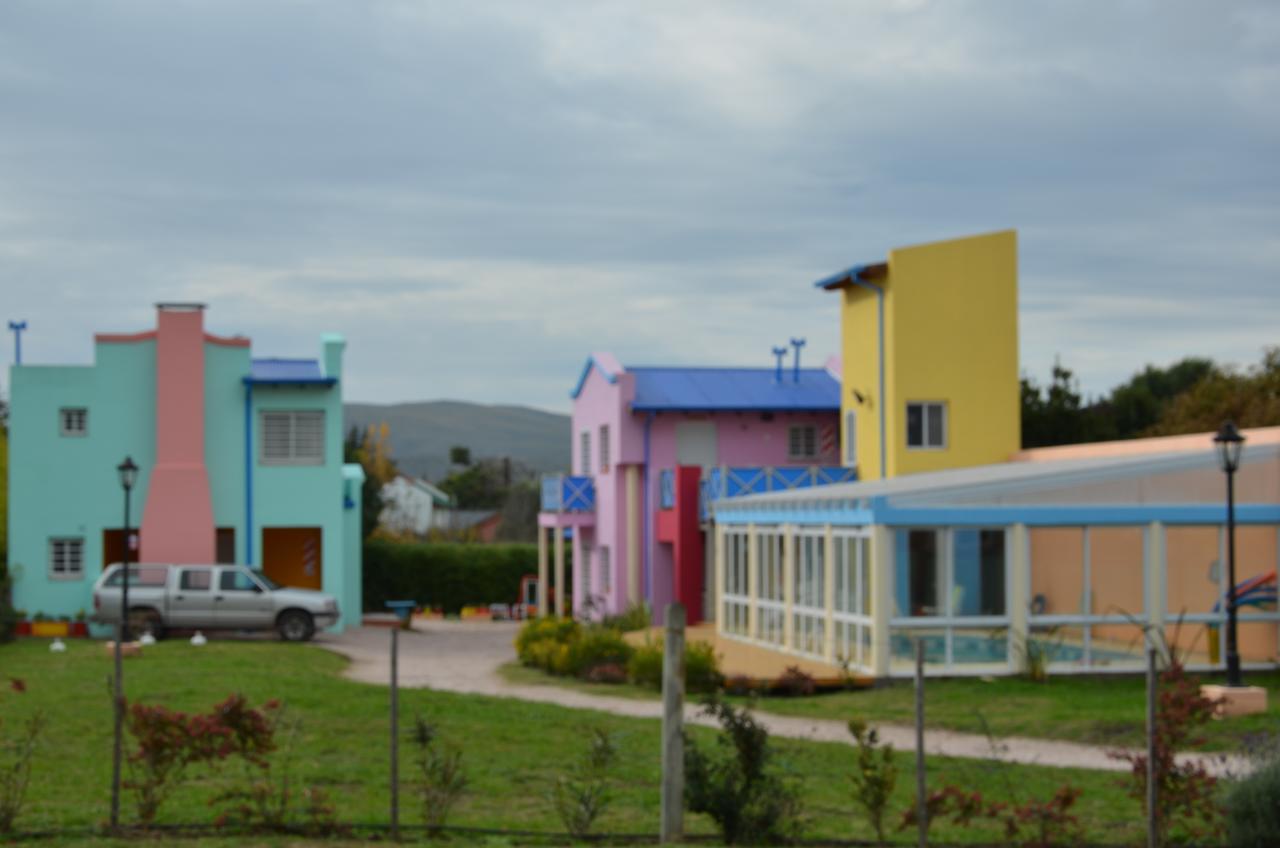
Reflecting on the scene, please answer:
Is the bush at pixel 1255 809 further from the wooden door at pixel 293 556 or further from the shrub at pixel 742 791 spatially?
the wooden door at pixel 293 556

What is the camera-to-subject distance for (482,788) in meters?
12.8

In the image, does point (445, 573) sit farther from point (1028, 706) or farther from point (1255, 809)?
point (1255, 809)

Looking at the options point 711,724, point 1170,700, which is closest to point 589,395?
point 711,724

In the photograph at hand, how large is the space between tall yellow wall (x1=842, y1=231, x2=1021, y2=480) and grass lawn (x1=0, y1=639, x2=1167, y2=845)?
14.7 m

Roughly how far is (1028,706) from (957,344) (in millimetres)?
14884

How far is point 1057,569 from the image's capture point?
21.9 m

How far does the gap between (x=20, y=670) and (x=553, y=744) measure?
10831mm

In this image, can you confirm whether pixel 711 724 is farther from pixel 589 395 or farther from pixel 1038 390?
pixel 1038 390

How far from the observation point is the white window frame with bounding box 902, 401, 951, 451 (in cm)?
3250

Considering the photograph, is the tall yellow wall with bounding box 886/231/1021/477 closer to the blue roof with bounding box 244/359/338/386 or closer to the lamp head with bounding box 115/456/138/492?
the blue roof with bounding box 244/359/338/386

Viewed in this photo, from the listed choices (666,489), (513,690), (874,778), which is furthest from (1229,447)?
(666,489)

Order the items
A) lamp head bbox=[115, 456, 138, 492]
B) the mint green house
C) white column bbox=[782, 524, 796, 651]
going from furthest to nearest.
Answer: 1. the mint green house
2. lamp head bbox=[115, 456, 138, 492]
3. white column bbox=[782, 524, 796, 651]

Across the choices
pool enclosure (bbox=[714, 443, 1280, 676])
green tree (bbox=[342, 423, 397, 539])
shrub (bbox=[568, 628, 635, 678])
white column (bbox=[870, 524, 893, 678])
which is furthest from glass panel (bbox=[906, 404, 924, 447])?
green tree (bbox=[342, 423, 397, 539])

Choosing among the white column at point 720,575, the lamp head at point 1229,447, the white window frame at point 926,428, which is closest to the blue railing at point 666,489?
the white column at point 720,575
